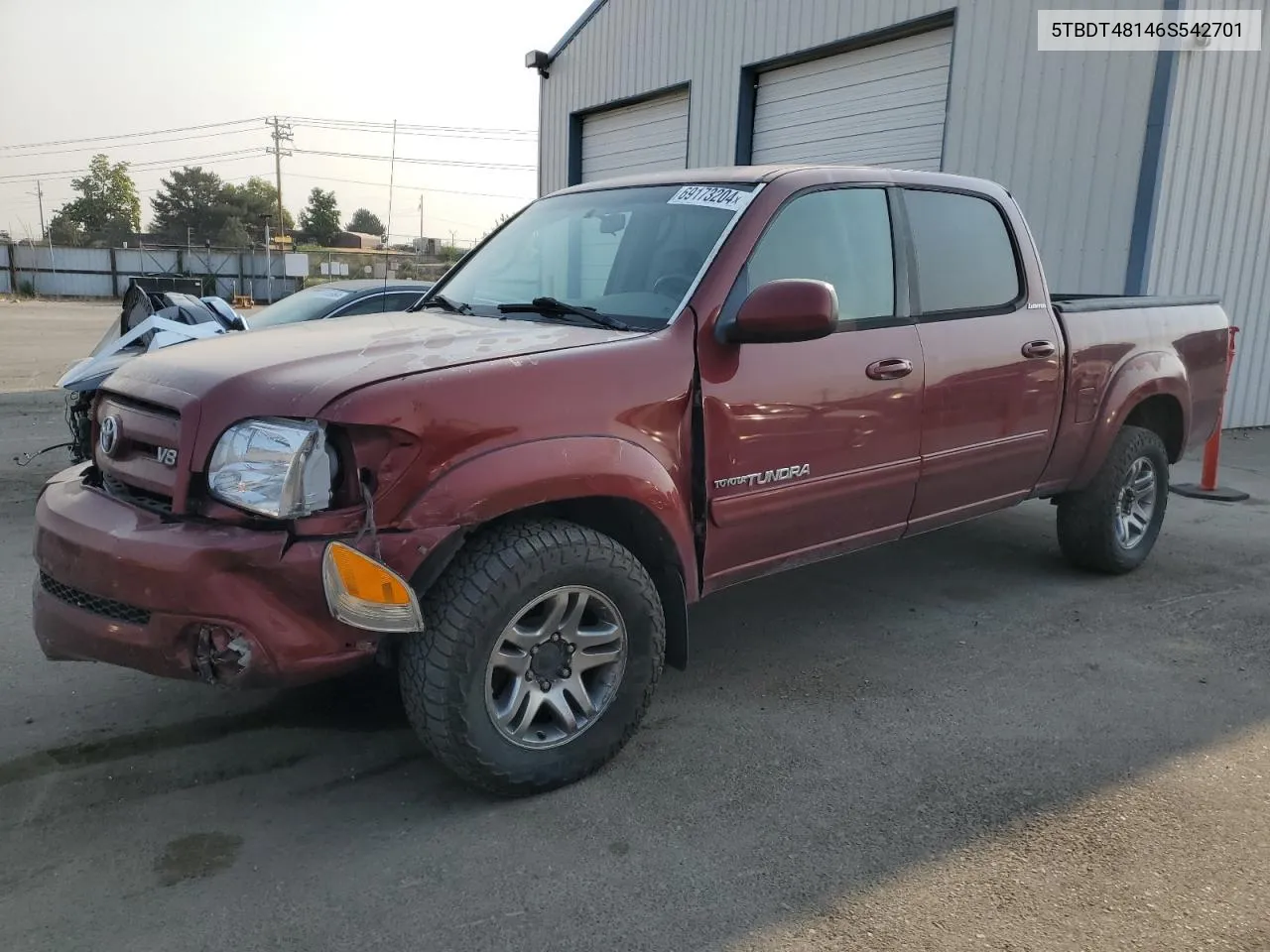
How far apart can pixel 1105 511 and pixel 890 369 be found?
1.97 meters

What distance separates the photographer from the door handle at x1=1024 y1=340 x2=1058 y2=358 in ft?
13.6

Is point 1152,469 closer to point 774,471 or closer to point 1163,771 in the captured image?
point 1163,771

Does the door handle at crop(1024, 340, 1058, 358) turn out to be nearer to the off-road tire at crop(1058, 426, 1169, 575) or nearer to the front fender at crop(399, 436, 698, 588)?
the off-road tire at crop(1058, 426, 1169, 575)

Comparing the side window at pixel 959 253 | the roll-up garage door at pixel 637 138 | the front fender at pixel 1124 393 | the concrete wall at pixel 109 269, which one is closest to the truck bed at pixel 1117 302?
the front fender at pixel 1124 393

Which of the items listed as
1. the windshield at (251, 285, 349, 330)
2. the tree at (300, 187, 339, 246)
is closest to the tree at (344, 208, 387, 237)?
the tree at (300, 187, 339, 246)

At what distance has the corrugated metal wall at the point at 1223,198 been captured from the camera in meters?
8.57

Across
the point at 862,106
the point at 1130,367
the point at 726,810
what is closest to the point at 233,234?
the point at 862,106

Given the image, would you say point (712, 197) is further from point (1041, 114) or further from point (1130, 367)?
point (1041, 114)

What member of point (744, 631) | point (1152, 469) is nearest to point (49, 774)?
point (744, 631)

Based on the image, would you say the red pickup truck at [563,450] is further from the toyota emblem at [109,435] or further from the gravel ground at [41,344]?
the gravel ground at [41,344]

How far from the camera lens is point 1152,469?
5062 millimetres

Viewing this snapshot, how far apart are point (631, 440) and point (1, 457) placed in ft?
22.3

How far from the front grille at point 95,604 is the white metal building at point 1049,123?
8560mm

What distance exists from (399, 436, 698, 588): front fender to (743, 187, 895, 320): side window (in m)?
0.83
